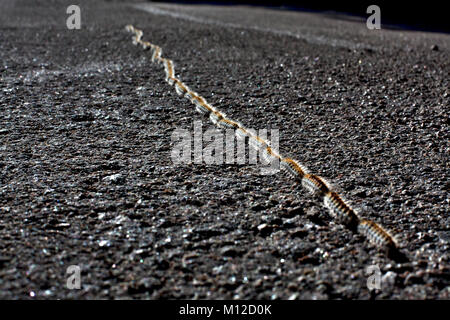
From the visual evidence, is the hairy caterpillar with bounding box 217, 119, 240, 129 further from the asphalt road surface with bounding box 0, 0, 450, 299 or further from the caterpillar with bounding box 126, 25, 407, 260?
the asphalt road surface with bounding box 0, 0, 450, 299

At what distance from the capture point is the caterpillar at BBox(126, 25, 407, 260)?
1.75m

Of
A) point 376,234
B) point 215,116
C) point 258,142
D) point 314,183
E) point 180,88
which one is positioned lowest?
point 376,234

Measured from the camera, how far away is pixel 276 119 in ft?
10.3

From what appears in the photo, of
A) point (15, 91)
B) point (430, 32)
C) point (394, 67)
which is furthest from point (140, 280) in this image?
point (430, 32)

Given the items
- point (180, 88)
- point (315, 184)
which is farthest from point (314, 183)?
point (180, 88)

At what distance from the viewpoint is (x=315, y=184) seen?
2.15 m

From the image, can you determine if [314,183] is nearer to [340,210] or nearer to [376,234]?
[340,210]

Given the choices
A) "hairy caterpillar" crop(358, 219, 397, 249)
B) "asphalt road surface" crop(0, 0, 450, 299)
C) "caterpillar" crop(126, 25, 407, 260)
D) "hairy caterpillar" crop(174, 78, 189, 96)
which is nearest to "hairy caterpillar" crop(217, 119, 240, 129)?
"caterpillar" crop(126, 25, 407, 260)

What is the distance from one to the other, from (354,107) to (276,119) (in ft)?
1.93

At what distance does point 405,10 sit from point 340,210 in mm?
10595

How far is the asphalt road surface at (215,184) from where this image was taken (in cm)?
156

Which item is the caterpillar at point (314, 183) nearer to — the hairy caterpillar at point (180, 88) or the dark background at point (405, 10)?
the hairy caterpillar at point (180, 88)

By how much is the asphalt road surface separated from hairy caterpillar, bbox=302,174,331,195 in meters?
0.07

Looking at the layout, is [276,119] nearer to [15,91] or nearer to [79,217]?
[79,217]
